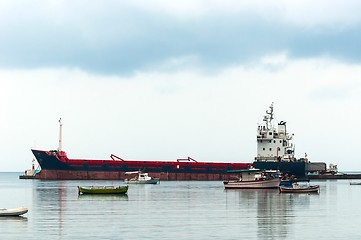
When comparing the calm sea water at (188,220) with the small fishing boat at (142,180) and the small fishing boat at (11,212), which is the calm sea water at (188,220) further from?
the small fishing boat at (142,180)

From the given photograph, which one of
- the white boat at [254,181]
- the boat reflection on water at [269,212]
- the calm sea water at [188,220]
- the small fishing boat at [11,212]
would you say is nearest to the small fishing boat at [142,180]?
the white boat at [254,181]

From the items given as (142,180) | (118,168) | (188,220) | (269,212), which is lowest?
(188,220)

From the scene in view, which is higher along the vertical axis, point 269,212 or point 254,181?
point 254,181

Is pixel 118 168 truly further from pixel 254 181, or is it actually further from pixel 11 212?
pixel 11 212

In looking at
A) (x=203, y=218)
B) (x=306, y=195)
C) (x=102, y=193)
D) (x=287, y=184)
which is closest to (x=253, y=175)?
(x=287, y=184)

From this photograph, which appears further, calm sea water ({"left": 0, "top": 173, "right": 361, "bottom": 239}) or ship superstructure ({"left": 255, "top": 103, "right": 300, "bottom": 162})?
ship superstructure ({"left": 255, "top": 103, "right": 300, "bottom": 162})

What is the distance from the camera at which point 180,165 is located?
168750 mm

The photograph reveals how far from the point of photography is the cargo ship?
506 ft

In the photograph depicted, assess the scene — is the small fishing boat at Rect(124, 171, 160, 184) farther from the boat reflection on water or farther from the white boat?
the boat reflection on water

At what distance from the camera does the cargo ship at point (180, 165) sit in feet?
506

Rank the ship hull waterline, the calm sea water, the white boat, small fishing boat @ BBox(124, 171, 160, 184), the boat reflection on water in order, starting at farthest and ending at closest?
the ship hull waterline < small fishing boat @ BBox(124, 171, 160, 184) < the white boat < the boat reflection on water < the calm sea water

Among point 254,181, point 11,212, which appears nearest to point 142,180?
point 254,181

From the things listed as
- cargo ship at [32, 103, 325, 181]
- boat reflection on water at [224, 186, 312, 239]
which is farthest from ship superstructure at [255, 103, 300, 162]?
boat reflection on water at [224, 186, 312, 239]

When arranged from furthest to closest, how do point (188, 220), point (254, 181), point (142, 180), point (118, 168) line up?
point (118, 168) → point (142, 180) → point (254, 181) → point (188, 220)
